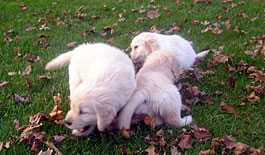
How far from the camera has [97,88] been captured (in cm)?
270

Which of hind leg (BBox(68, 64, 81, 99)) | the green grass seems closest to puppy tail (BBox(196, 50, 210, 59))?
the green grass

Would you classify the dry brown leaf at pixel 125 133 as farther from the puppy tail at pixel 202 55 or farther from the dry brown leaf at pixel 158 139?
the puppy tail at pixel 202 55

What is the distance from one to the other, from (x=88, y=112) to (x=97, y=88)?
261mm

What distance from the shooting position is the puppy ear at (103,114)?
261cm

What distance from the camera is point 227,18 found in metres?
6.91

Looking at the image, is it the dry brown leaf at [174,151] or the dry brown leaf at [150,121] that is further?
the dry brown leaf at [150,121]

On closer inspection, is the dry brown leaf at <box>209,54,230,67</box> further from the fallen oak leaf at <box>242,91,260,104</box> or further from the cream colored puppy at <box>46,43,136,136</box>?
the cream colored puppy at <box>46,43,136,136</box>

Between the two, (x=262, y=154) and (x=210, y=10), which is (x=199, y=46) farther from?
(x=262, y=154)

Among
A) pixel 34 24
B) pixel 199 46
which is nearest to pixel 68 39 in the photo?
pixel 34 24

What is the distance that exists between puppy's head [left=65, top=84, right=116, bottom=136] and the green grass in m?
0.27

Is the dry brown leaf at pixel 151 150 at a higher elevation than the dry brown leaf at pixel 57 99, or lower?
lower

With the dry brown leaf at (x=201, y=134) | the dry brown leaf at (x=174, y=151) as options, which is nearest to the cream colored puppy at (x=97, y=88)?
the dry brown leaf at (x=174, y=151)

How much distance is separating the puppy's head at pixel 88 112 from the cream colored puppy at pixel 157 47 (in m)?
2.31

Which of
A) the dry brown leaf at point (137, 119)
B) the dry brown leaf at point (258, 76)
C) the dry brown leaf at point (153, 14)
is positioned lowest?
the dry brown leaf at point (137, 119)
